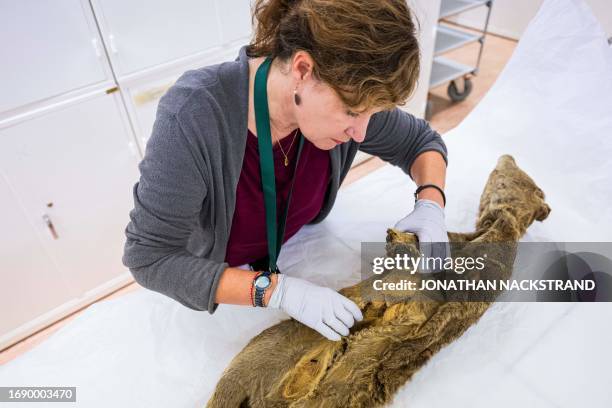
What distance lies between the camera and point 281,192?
49.9 inches

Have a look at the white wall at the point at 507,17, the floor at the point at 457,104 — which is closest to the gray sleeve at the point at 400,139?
the floor at the point at 457,104

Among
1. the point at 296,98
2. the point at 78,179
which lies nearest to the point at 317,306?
the point at 296,98

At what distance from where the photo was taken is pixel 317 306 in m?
1.06

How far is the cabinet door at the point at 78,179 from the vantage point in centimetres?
161

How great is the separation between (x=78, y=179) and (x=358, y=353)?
1.37m

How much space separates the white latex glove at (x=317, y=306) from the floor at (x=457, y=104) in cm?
138

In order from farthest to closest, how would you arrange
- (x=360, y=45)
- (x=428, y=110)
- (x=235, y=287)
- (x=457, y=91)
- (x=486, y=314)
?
(x=457, y=91), (x=428, y=110), (x=486, y=314), (x=235, y=287), (x=360, y=45)

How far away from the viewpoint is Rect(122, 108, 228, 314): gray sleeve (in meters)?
0.98

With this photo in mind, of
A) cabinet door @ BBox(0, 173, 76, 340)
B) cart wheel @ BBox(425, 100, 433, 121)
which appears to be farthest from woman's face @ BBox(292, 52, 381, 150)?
cart wheel @ BBox(425, 100, 433, 121)

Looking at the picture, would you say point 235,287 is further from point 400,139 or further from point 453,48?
point 453,48

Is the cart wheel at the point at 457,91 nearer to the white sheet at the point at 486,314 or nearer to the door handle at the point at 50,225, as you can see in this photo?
the white sheet at the point at 486,314

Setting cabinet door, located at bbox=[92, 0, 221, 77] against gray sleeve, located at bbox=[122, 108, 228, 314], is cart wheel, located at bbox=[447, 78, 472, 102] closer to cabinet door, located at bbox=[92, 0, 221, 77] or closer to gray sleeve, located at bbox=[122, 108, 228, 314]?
cabinet door, located at bbox=[92, 0, 221, 77]

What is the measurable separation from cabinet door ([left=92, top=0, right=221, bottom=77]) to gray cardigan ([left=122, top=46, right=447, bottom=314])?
74 cm

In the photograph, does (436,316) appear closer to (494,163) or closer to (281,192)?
(281,192)
